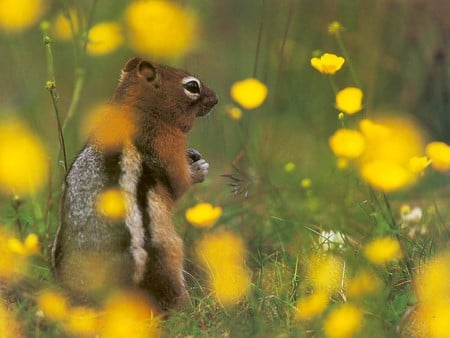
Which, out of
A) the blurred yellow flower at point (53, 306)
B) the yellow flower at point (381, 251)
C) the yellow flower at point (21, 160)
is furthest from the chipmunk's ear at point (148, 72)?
the yellow flower at point (381, 251)

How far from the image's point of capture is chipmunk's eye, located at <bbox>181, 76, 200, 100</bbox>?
579 cm

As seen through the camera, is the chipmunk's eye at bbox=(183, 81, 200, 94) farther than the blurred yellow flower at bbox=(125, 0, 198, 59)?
No

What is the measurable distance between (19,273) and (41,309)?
24.2 inches

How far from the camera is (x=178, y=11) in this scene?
6.79m

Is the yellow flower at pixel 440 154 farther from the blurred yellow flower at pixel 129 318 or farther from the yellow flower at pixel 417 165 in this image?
the blurred yellow flower at pixel 129 318

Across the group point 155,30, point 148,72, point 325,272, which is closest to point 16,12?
point 155,30

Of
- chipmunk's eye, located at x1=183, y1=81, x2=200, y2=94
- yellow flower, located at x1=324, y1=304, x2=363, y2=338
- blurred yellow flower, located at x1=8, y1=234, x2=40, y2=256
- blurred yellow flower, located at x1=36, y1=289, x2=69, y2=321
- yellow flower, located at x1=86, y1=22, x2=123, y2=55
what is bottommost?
blurred yellow flower, located at x1=8, y1=234, x2=40, y2=256

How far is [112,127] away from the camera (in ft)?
17.4

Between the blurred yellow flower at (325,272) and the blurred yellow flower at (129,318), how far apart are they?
80 cm

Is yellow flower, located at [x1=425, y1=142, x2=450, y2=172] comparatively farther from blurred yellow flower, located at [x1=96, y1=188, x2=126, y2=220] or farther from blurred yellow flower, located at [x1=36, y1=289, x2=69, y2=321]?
blurred yellow flower, located at [x1=36, y1=289, x2=69, y2=321]

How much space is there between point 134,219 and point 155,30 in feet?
6.10

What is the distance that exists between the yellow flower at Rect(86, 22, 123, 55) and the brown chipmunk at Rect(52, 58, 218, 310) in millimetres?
725

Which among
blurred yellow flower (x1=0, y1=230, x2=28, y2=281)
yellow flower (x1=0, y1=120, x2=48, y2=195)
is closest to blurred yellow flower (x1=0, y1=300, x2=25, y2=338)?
blurred yellow flower (x1=0, y1=230, x2=28, y2=281)

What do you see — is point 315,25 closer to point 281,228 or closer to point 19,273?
point 281,228
